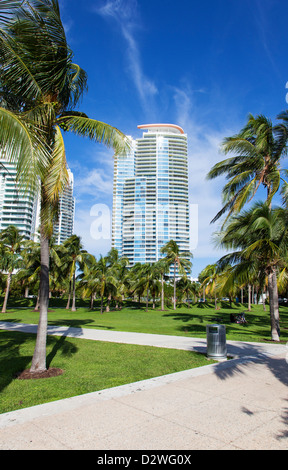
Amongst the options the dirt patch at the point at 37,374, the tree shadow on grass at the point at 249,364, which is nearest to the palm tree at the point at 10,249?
the dirt patch at the point at 37,374

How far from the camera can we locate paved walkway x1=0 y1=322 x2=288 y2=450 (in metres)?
3.45

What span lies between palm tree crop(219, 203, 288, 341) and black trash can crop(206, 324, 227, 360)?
471cm

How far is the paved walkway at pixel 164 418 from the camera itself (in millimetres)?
3453

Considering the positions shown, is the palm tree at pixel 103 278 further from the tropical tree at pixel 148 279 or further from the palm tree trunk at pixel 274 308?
the palm tree trunk at pixel 274 308

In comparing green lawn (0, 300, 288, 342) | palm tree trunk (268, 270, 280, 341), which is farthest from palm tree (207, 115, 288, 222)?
green lawn (0, 300, 288, 342)

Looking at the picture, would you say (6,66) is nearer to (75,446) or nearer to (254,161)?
(75,446)

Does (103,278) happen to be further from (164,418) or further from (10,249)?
(164,418)

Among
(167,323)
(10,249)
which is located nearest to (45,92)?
(167,323)

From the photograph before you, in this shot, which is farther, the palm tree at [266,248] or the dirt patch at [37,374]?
the palm tree at [266,248]

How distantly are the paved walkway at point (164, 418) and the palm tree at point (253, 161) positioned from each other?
10592 millimetres

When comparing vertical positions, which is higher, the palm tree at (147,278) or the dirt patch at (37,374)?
the palm tree at (147,278)

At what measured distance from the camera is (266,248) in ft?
43.5

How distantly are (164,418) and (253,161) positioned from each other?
13843 mm

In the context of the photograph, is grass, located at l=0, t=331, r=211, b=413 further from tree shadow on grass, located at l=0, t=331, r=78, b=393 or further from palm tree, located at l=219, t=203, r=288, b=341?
palm tree, located at l=219, t=203, r=288, b=341
